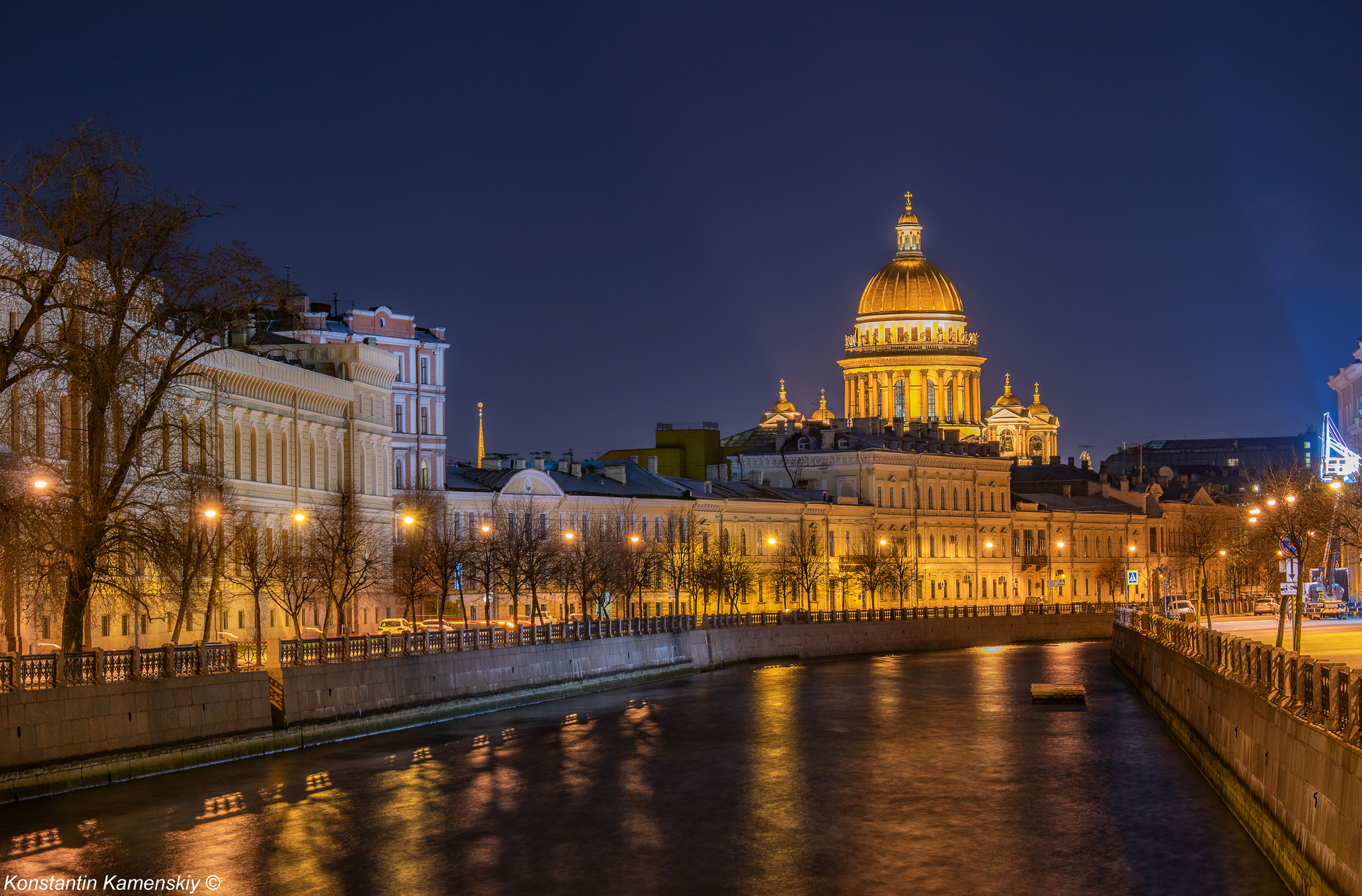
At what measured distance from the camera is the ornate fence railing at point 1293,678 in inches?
814

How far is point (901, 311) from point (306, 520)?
11716cm

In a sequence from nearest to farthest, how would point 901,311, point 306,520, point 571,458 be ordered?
point 306,520 → point 571,458 → point 901,311

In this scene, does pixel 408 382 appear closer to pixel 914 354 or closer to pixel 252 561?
pixel 252 561

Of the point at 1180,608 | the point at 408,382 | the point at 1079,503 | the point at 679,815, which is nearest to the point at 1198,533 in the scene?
the point at 1079,503

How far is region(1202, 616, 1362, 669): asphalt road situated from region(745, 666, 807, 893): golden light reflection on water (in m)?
8.59

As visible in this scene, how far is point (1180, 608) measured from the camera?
101 m

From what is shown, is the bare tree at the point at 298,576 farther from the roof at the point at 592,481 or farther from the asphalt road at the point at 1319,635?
the asphalt road at the point at 1319,635

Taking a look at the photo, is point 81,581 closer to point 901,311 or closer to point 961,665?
point 961,665

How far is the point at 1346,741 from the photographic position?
20.2 meters

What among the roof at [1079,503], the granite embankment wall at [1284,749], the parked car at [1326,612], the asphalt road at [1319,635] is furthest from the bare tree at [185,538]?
the roof at [1079,503]

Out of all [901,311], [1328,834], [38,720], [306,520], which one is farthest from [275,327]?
[901,311]

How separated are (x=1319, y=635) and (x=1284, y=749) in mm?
34144

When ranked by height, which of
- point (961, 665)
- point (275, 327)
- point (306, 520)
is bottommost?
point (961, 665)

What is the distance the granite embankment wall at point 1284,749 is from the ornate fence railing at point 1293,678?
0.07ft
